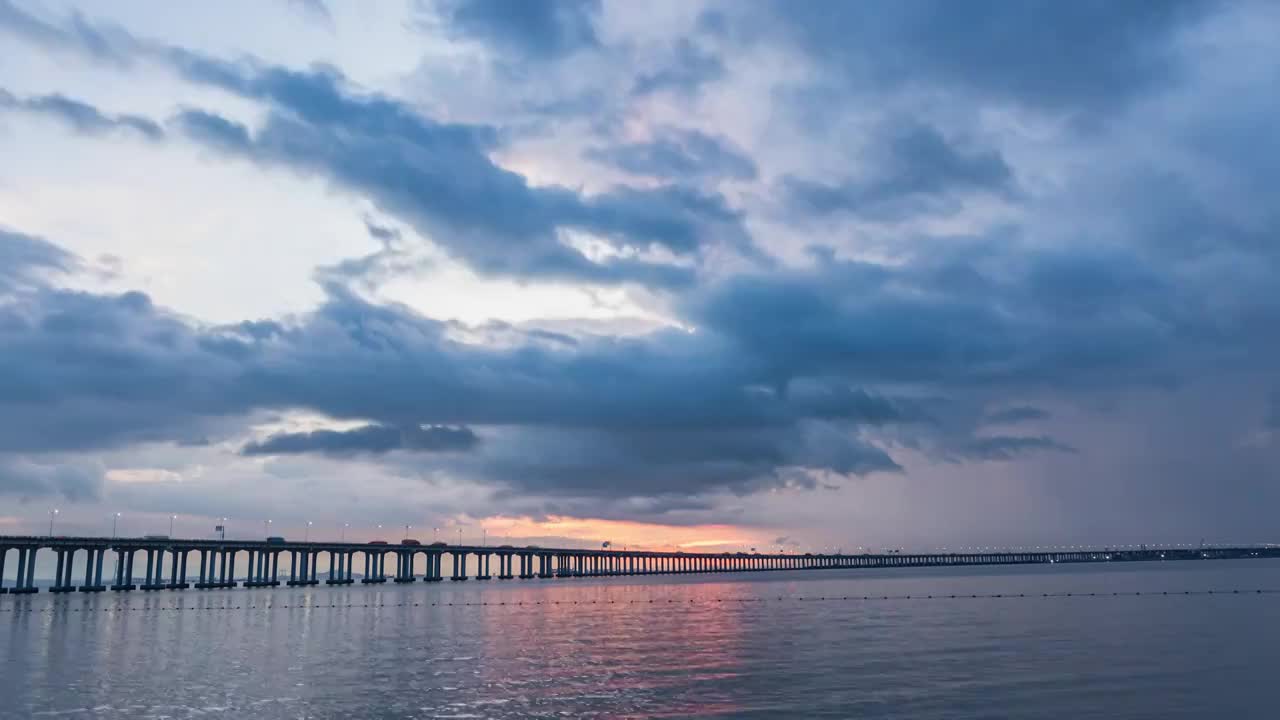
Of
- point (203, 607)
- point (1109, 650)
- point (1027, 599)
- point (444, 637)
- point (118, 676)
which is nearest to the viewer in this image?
point (118, 676)

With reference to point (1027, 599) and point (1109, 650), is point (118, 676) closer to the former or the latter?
point (1109, 650)

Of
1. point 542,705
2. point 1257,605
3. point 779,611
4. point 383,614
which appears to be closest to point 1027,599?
point 1257,605

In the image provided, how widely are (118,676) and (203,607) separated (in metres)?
106

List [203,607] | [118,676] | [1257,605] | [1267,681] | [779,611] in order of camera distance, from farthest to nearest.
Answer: [203,607]
[779,611]
[1257,605]
[118,676]
[1267,681]

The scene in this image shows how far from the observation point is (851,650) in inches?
2785

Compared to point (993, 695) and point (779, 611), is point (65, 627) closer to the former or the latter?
point (779, 611)

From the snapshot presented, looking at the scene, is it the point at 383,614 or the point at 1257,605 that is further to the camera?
the point at 383,614

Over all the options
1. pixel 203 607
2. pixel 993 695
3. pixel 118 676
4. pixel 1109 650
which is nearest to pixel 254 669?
pixel 118 676

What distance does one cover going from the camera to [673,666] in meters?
63.4

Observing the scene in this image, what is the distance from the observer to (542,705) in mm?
47375

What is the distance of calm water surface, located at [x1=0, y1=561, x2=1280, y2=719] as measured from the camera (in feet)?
153

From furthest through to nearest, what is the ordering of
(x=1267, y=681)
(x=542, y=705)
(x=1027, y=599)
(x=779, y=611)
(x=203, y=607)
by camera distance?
(x=203, y=607) → (x=1027, y=599) → (x=779, y=611) → (x=1267, y=681) → (x=542, y=705)

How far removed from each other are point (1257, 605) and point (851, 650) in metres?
75.7

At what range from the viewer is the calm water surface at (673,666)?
46.8m
